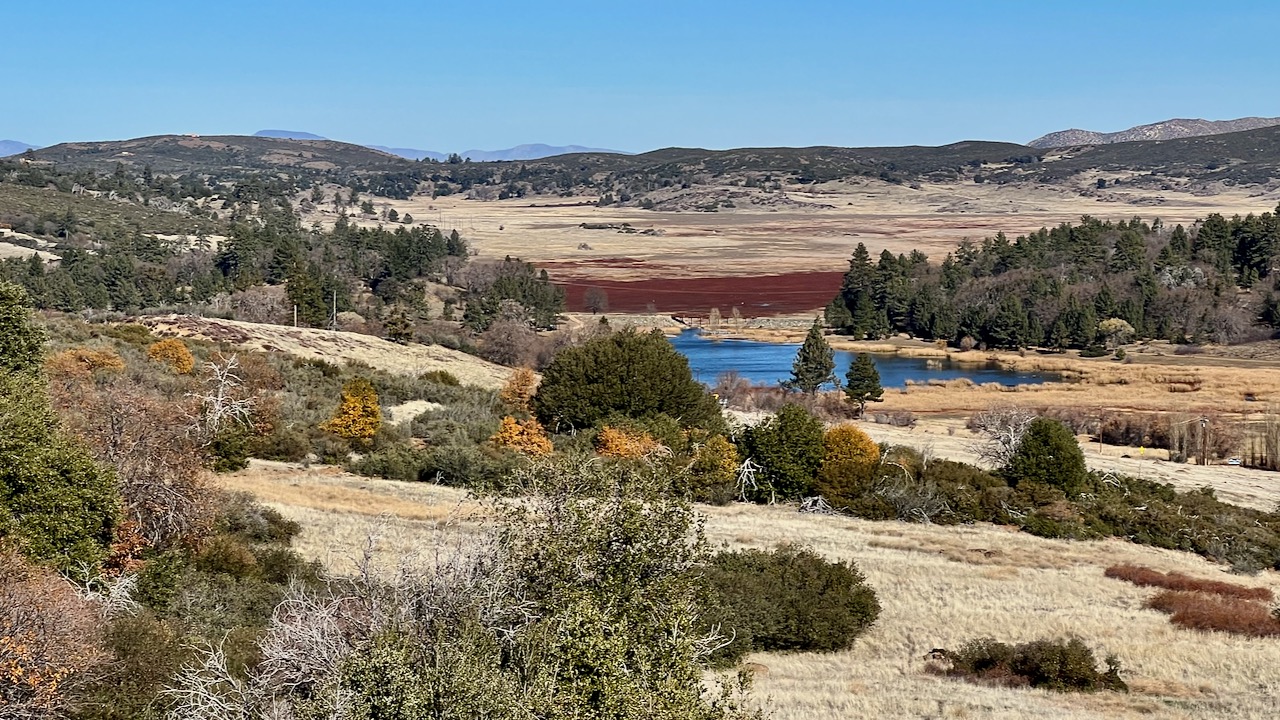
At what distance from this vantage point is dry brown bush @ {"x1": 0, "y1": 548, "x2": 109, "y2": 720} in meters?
10.7

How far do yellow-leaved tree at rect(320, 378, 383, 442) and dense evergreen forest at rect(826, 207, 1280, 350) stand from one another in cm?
6141

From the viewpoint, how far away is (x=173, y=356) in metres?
42.5

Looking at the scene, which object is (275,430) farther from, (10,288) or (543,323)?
(543,323)

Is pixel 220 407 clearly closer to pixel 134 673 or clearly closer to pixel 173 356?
pixel 173 356

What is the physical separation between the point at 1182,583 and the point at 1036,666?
8.72m

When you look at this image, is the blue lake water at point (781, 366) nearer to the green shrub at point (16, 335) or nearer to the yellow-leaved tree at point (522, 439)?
the yellow-leaved tree at point (522, 439)

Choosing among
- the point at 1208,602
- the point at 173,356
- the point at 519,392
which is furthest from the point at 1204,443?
the point at 173,356

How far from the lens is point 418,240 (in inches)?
4006

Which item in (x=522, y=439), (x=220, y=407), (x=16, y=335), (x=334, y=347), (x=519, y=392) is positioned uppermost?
(x=16, y=335)

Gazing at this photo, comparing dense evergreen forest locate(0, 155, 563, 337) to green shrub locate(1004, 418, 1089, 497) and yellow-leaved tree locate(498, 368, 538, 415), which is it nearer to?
yellow-leaved tree locate(498, 368, 538, 415)

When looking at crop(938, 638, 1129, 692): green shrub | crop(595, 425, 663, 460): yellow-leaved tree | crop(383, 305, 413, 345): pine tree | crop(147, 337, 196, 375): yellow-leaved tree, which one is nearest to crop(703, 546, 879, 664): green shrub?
crop(938, 638, 1129, 692): green shrub

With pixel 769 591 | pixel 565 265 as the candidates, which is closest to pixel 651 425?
pixel 769 591

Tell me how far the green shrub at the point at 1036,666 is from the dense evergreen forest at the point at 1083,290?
70109mm

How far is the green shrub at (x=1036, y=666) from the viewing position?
18.0m
